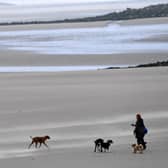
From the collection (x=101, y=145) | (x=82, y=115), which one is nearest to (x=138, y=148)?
(x=101, y=145)

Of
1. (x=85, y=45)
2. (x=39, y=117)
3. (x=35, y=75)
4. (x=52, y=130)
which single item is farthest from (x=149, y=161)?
(x=85, y=45)

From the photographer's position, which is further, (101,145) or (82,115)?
(82,115)

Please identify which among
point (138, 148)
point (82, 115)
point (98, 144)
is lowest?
point (138, 148)

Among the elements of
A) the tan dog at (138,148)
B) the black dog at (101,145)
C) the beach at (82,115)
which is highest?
the beach at (82,115)

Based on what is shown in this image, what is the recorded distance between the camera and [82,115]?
52.6 ft

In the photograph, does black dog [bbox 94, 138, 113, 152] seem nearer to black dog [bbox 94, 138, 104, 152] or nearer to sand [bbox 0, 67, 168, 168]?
black dog [bbox 94, 138, 104, 152]

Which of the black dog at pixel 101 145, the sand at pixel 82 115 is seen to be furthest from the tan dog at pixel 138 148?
the black dog at pixel 101 145

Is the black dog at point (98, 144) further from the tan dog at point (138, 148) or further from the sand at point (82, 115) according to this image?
the tan dog at point (138, 148)

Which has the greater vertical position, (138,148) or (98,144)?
(98,144)

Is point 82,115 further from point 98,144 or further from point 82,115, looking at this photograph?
point 98,144

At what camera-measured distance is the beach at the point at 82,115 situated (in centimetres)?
1137

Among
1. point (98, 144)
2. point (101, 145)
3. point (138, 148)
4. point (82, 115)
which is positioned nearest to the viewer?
point (138, 148)

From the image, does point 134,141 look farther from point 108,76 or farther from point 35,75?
point 35,75

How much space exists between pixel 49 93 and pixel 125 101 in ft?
9.97
